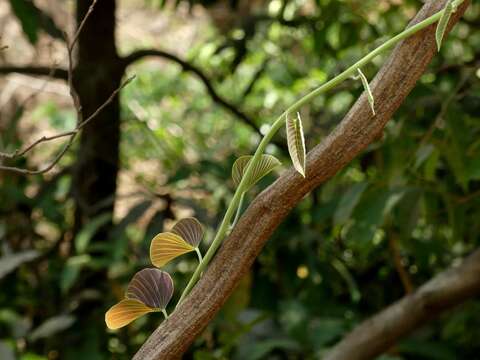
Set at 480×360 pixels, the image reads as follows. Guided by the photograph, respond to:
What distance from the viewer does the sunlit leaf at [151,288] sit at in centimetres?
58

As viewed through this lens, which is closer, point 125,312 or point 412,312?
point 125,312

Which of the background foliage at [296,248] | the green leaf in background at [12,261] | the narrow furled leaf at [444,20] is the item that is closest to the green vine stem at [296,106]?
the narrow furled leaf at [444,20]

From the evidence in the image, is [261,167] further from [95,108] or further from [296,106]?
[95,108]

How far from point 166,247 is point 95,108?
1180 mm

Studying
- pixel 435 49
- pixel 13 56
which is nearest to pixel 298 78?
pixel 435 49

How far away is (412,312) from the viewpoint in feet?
4.51

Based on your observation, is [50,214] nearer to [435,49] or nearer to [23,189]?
[23,189]

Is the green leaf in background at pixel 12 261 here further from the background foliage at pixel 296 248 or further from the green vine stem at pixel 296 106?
the green vine stem at pixel 296 106

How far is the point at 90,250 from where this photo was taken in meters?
1.80

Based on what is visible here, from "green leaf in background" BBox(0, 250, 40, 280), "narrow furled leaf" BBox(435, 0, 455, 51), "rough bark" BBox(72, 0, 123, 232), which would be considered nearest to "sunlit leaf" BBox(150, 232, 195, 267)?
"narrow furled leaf" BBox(435, 0, 455, 51)

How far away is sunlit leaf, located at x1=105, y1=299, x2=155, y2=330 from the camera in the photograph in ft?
1.90

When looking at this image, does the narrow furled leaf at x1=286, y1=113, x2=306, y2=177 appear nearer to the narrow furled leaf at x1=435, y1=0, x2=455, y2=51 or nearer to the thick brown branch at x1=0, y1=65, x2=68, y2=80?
the narrow furled leaf at x1=435, y1=0, x2=455, y2=51

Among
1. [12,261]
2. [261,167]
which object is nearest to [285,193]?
[261,167]

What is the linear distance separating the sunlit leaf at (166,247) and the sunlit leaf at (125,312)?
0.09ft
